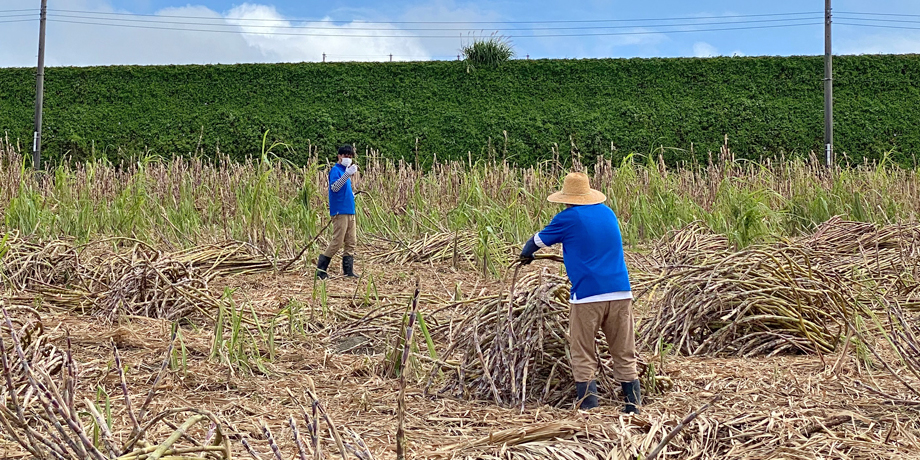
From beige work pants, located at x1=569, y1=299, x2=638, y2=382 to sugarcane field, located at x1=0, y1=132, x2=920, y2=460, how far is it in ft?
0.12

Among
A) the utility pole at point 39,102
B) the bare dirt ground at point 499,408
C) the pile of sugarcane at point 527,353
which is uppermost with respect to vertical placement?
the utility pole at point 39,102

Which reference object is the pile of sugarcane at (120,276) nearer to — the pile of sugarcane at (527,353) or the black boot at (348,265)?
the black boot at (348,265)

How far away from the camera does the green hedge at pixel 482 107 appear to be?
18375mm

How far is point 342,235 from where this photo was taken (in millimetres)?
7449

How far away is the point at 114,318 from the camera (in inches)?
210

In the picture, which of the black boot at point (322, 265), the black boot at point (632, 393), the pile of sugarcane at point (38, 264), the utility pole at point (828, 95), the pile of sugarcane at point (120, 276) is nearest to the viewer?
the black boot at point (632, 393)

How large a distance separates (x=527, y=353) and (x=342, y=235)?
13.7ft

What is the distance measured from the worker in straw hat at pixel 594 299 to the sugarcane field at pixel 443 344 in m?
0.04

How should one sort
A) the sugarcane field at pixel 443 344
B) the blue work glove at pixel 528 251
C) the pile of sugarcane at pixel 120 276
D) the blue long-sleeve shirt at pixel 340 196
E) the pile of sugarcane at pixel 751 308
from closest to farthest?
the sugarcane field at pixel 443 344 → the blue work glove at pixel 528 251 → the pile of sugarcane at pixel 751 308 → the pile of sugarcane at pixel 120 276 → the blue long-sleeve shirt at pixel 340 196

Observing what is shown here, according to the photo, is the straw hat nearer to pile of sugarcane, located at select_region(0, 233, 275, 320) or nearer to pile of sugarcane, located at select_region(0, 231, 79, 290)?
pile of sugarcane, located at select_region(0, 233, 275, 320)

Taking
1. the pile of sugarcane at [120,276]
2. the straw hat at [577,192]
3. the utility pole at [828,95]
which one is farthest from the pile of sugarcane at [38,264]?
the utility pole at [828,95]

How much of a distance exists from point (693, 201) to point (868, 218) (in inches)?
72.1

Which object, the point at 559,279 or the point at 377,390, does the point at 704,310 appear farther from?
the point at 377,390

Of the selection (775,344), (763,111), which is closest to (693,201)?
(775,344)
